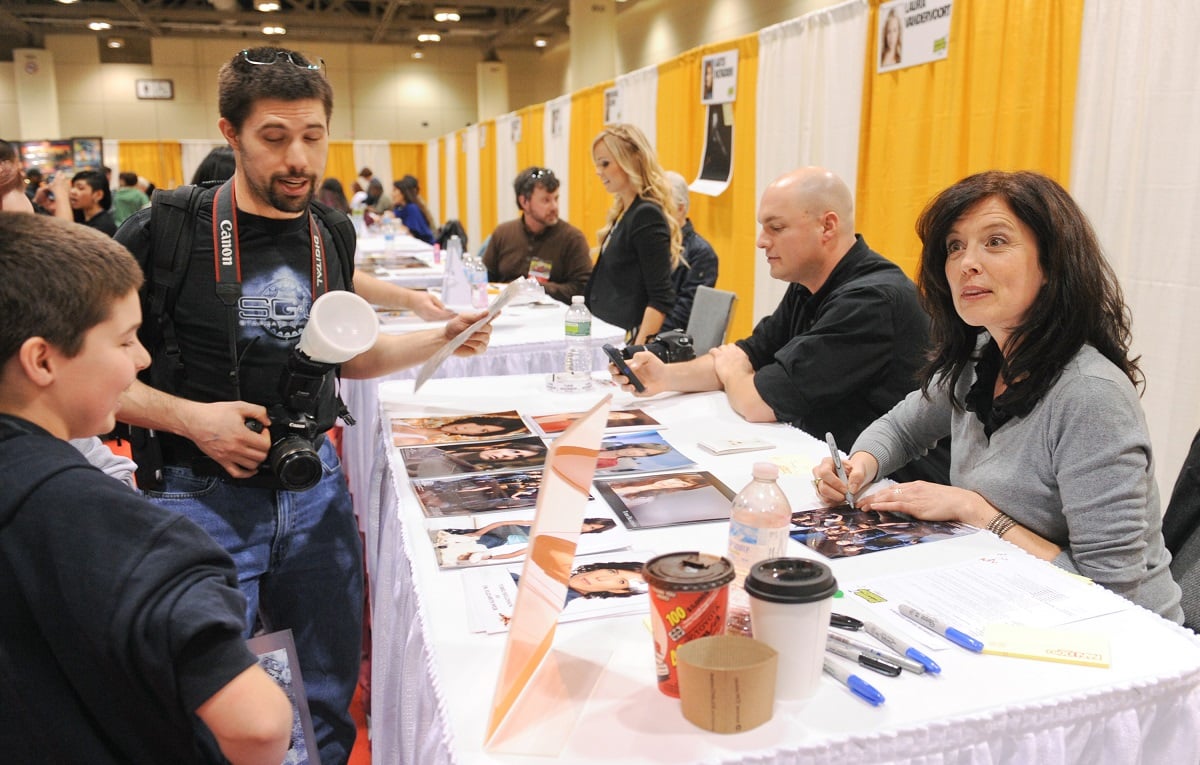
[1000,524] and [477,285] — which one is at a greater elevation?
[477,285]

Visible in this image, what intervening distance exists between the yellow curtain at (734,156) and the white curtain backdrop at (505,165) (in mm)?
5047

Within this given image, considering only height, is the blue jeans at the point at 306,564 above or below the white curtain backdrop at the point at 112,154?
below

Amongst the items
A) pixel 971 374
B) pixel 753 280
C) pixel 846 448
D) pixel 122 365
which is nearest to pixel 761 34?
pixel 753 280

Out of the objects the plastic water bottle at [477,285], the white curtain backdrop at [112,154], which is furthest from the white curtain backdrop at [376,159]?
the plastic water bottle at [477,285]

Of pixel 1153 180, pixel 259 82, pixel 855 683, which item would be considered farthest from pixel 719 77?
pixel 855 683

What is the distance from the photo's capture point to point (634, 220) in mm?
3859

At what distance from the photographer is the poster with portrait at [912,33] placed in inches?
144

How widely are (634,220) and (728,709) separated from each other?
10.3 feet

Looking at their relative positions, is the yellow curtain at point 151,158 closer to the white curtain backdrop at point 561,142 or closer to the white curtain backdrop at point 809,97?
the white curtain backdrop at point 561,142

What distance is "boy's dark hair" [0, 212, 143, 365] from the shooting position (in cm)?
81

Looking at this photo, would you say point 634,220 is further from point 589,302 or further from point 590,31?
point 590,31

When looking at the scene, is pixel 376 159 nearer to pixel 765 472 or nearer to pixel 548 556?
pixel 765 472

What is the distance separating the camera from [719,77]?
561 cm

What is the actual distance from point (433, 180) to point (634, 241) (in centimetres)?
1420
